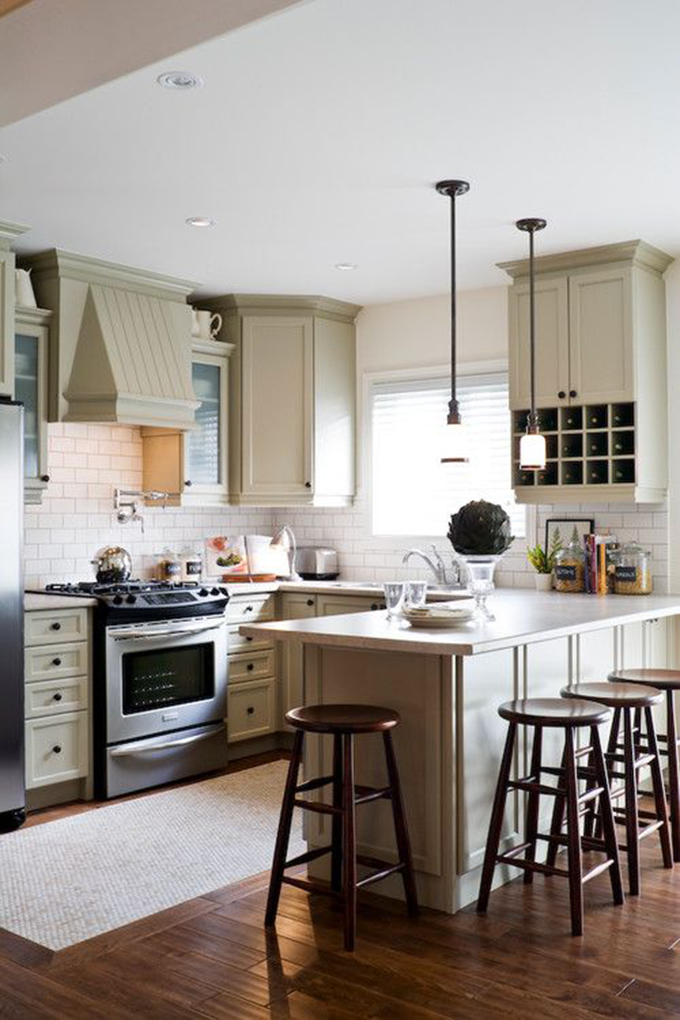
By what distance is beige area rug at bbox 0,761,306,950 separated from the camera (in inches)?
136

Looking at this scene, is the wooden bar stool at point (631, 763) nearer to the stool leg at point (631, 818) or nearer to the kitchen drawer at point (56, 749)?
the stool leg at point (631, 818)

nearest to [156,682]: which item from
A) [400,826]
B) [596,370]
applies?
[400,826]

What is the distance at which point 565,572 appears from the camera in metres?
5.28

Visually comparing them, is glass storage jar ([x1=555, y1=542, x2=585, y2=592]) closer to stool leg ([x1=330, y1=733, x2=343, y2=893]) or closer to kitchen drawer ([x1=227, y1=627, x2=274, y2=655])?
kitchen drawer ([x1=227, y1=627, x2=274, y2=655])

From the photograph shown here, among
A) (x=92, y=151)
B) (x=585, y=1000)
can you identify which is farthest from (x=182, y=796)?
(x=92, y=151)

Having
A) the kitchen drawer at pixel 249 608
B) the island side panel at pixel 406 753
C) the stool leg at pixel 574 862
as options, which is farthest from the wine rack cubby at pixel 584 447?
the stool leg at pixel 574 862

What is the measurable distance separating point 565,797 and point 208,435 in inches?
129

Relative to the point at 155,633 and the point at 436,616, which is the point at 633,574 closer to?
the point at 436,616

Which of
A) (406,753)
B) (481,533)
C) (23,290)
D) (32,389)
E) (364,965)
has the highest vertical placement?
(23,290)

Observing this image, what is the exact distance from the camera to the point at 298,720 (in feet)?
10.6

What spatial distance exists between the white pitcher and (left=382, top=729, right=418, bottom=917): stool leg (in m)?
2.88

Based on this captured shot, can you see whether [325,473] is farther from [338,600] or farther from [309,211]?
A: [309,211]

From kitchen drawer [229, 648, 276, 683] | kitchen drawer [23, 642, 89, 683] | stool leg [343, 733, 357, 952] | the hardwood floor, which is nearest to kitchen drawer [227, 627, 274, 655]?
kitchen drawer [229, 648, 276, 683]

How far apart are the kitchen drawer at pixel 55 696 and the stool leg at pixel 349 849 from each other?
6.46ft
